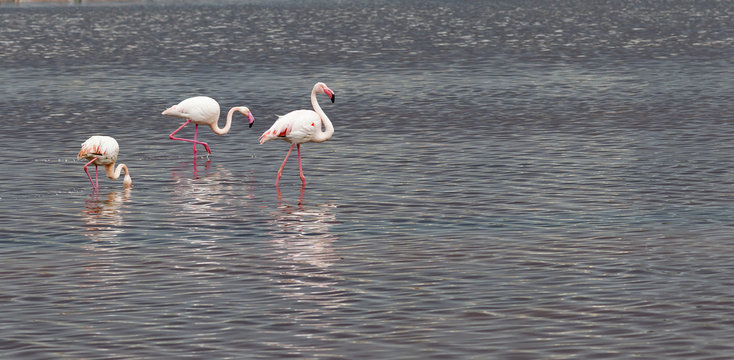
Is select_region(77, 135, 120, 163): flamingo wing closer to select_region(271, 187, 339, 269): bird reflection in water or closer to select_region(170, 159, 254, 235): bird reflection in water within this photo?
select_region(170, 159, 254, 235): bird reflection in water

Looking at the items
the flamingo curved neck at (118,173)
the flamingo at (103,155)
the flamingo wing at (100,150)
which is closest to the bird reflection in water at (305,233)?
the flamingo curved neck at (118,173)

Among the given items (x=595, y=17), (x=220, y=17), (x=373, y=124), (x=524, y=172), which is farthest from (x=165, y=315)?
(x=220, y=17)

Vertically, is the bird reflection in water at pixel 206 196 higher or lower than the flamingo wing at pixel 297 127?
lower

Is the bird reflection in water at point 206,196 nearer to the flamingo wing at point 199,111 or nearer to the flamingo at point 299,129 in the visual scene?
the flamingo at point 299,129

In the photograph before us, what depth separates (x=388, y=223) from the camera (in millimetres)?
19375

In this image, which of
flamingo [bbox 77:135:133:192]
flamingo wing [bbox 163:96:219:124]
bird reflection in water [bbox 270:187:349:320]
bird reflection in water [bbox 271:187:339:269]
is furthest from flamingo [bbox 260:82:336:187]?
flamingo wing [bbox 163:96:219:124]

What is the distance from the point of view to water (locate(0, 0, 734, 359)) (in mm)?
13680

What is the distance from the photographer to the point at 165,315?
47.0 feet

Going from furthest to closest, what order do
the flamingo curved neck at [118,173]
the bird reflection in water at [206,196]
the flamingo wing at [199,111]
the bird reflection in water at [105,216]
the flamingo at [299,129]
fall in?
the flamingo wing at [199,111]
the flamingo at [299,129]
the flamingo curved neck at [118,173]
the bird reflection in water at [206,196]
the bird reflection in water at [105,216]

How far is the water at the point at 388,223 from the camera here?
1368 cm

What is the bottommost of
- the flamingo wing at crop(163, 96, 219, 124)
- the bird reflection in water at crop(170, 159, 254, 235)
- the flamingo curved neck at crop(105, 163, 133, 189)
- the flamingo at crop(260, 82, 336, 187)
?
the bird reflection in water at crop(170, 159, 254, 235)

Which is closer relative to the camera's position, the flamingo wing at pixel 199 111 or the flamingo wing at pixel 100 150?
the flamingo wing at pixel 100 150

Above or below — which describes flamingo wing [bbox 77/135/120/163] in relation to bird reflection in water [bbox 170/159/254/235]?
above

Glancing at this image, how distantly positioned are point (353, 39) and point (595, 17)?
27.8 metres
